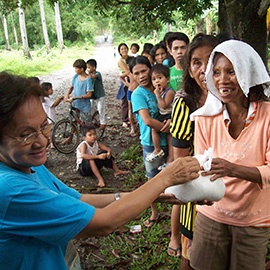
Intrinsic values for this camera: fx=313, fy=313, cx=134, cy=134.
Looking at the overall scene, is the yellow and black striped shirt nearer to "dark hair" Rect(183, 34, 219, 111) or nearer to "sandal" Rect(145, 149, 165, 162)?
"dark hair" Rect(183, 34, 219, 111)

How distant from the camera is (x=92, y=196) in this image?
184 centimetres

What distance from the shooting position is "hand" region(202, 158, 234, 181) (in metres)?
1.70

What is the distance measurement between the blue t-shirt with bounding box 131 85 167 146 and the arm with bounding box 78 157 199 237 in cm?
183

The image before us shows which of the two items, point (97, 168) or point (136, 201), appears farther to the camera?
point (97, 168)

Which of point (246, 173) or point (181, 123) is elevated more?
point (181, 123)

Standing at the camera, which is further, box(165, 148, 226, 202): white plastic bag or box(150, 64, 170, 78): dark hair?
box(150, 64, 170, 78): dark hair

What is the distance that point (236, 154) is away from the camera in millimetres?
1792

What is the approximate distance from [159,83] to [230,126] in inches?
71.2

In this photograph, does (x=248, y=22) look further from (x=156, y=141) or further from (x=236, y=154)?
(x=236, y=154)

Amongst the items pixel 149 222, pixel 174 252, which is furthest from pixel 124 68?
pixel 174 252

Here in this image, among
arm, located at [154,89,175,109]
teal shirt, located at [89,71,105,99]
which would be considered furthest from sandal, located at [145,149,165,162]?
teal shirt, located at [89,71,105,99]

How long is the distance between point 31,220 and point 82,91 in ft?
17.3

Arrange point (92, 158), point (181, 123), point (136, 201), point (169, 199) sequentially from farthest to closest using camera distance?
point (92, 158)
point (181, 123)
point (169, 199)
point (136, 201)

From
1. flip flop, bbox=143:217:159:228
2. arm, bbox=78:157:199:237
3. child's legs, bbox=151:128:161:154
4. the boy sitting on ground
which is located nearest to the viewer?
arm, bbox=78:157:199:237
